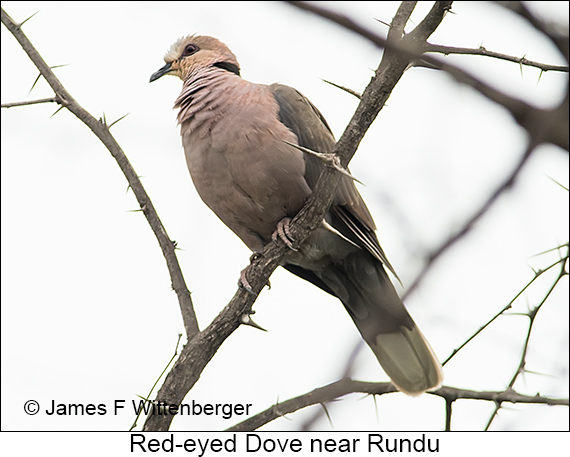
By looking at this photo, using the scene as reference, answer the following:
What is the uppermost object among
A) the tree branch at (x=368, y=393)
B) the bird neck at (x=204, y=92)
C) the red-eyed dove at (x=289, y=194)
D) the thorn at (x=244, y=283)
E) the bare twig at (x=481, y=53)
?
the bird neck at (x=204, y=92)

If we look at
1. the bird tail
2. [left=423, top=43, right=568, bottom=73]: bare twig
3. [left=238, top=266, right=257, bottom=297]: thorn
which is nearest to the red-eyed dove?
the bird tail

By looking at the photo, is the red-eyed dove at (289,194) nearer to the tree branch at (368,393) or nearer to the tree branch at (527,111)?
the tree branch at (368,393)

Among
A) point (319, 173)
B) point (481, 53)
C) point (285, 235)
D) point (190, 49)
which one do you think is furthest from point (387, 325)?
point (481, 53)

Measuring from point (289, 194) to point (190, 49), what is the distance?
161cm

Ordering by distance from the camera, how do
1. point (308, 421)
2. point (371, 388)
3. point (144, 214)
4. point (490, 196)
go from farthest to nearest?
point (144, 214), point (371, 388), point (308, 421), point (490, 196)

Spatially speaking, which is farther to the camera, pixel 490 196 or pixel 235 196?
pixel 235 196

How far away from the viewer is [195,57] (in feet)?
14.7

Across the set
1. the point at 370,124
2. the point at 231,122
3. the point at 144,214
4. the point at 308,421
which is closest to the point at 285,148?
the point at 231,122

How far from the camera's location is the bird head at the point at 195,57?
4.40 meters

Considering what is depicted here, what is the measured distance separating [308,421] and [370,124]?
126cm

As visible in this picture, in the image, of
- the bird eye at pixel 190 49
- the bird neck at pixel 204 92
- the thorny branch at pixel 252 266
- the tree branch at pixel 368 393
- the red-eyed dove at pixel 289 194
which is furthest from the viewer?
the bird eye at pixel 190 49

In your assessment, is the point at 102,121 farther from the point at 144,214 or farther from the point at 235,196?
the point at 235,196

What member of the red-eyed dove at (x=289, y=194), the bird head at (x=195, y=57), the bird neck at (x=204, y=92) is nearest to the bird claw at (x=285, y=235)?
the red-eyed dove at (x=289, y=194)

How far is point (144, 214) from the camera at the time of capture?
3186mm
